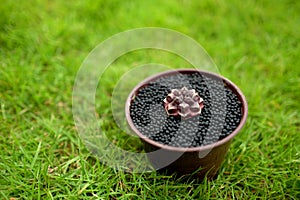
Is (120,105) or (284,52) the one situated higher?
(284,52)

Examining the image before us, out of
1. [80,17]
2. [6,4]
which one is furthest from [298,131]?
[6,4]

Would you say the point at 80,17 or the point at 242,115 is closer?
the point at 242,115

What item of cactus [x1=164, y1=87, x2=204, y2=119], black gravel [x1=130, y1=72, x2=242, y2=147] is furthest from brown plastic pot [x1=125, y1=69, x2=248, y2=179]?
cactus [x1=164, y1=87, x2=204, y2=119]

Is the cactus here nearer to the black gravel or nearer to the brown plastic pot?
the black gravel

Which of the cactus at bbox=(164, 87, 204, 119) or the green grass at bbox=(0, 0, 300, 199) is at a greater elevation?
the cactus at bbox=(164, 87, 204, 119)

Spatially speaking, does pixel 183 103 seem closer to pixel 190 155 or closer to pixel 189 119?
pixel 189 119

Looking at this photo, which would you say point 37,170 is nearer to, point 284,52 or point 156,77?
point 156,77
